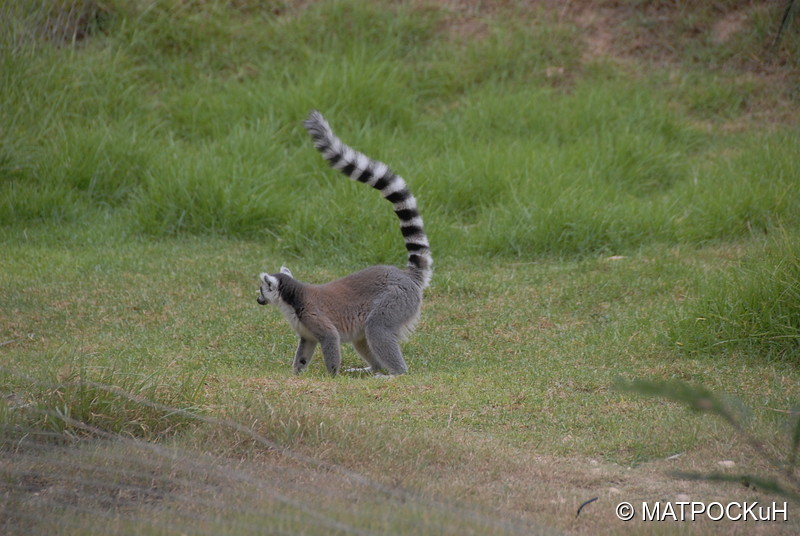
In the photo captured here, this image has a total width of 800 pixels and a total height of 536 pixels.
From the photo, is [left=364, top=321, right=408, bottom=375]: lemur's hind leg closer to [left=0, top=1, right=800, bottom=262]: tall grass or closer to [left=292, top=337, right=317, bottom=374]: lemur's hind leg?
[left=292, top=337, right=317, bottom=374]: lemur's hind leg

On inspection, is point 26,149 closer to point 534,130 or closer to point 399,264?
point 399,264

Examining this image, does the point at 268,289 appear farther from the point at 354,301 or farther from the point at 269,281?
the point at 354,301

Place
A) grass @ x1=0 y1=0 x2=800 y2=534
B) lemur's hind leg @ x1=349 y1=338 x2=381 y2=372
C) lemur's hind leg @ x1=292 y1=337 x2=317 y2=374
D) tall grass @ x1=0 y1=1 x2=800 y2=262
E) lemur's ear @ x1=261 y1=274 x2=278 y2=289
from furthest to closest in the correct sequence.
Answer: tall grass @ x1=0 y1=1 x2=800 y2=262
lemur's hind leg @ x1=349 y1=338 x2=381 y2=372
lemur's hind leg @ x1=292 y1=337 x2=317 y2=374
lemur's ear @ x1=261 y1=274 x2=278 y2=289
grass @ x1=0 y1=0 x2=800 y2=534

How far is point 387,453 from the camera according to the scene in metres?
3.82

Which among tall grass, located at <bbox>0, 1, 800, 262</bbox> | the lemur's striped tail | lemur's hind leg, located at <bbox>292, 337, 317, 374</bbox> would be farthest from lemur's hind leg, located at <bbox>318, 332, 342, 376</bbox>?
tall grass, located at <bbox>0, 1, 800, 262</bbox>

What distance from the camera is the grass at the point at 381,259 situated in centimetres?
355

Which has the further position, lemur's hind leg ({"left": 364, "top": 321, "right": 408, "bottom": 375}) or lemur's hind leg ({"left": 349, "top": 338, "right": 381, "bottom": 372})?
lemur's hind leg ({"left": 349, "top": 338, "right": 381, "bottom": 372})

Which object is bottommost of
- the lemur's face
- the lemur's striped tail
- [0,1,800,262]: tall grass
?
[0,1,800,262]: tall grass

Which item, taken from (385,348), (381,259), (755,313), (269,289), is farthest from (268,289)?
(755,313)

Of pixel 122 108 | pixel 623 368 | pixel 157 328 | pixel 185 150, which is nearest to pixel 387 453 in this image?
pixel 623 368

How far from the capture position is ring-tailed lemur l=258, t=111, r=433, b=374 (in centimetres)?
543

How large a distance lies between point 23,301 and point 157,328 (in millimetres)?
1076

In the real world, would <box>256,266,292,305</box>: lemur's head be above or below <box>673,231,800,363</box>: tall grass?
above

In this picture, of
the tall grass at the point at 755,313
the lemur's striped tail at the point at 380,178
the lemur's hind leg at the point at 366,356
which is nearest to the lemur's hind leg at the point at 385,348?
the lemur's hind leg at the point at 366,356
